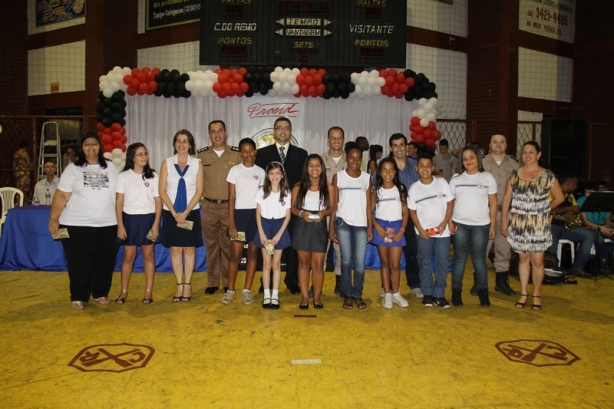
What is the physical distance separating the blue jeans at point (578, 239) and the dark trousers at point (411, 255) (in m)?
2.48

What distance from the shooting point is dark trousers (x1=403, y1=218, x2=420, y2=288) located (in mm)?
5582

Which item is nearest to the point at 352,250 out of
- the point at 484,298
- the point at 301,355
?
the point at 484,298

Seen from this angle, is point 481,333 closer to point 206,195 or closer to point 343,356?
point 343,356

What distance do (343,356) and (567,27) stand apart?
12.5 meters

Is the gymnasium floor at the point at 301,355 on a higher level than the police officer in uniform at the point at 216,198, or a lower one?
lower

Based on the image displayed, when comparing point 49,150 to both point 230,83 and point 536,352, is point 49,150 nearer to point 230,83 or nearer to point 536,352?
point 230,83

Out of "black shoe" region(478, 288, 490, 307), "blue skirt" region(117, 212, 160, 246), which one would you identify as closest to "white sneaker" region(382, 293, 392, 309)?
"black shoe" region(478, 288, 490, 307)

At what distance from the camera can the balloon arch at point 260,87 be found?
31.3 ft

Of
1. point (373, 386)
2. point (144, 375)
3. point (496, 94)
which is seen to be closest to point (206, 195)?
point (144, 375)

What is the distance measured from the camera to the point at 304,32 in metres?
9.41

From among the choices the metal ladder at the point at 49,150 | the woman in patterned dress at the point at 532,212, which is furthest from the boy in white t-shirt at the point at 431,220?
the metal ladder at the point at 49,150

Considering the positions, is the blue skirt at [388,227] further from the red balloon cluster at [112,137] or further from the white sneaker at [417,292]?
the red balloon cluster at [112,137]

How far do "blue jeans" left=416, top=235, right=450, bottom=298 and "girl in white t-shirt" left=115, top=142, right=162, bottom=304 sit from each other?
2.62 metres

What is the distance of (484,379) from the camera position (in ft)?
11.4
